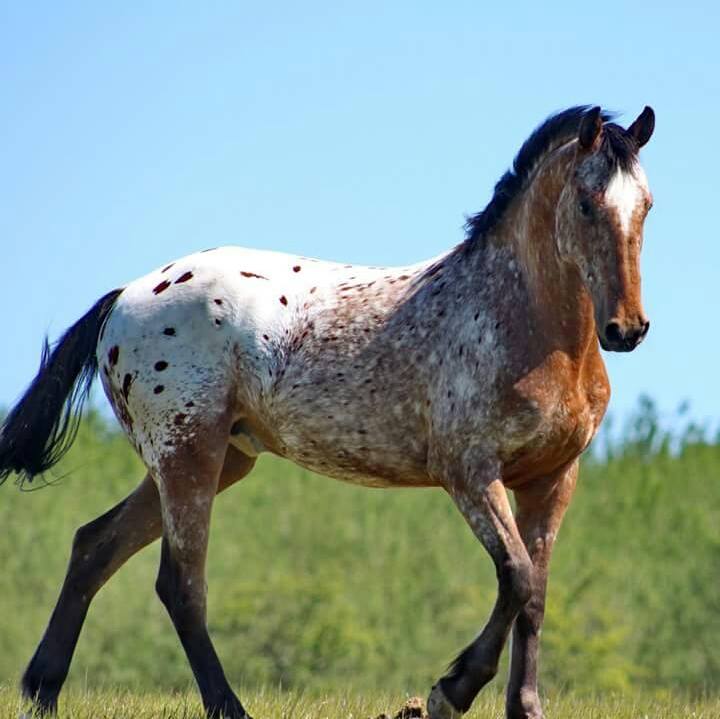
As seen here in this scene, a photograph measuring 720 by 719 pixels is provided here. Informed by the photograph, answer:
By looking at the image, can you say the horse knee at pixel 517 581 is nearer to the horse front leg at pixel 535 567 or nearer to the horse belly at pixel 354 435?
the horse front leg at pixel 535 567

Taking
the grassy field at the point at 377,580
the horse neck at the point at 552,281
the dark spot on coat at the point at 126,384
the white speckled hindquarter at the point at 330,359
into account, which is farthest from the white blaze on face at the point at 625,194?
the grassy field at the point at 377,580

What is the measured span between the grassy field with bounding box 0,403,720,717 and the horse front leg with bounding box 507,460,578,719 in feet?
80.1

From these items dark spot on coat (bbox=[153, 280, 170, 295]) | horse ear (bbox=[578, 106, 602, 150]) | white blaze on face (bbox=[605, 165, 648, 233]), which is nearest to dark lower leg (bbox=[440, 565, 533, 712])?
white blaze on face (bbox=[605, 165, 648, 233])

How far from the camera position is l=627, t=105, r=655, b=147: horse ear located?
6.62 m

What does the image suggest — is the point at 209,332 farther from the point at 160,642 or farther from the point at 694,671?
the point at 694,671

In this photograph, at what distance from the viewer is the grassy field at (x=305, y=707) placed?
7.09m

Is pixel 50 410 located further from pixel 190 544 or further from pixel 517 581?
pixel 517 581

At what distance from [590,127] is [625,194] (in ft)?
1.18

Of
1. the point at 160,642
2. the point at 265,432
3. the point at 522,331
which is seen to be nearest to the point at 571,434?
the point at 522,331

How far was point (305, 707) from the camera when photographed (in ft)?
24.7

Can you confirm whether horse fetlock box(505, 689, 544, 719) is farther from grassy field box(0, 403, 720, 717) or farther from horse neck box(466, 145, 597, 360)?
grassy field box(0, 403, 720, 717)

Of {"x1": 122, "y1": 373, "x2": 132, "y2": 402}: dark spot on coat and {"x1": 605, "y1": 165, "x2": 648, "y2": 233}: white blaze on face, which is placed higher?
{"x1": 605, "y1": 165, "x2": 648, "y2": 233}: white blaze on face

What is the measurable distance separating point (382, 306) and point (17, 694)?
9.35 feet

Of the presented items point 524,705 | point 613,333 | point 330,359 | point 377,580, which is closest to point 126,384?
point 330,359
